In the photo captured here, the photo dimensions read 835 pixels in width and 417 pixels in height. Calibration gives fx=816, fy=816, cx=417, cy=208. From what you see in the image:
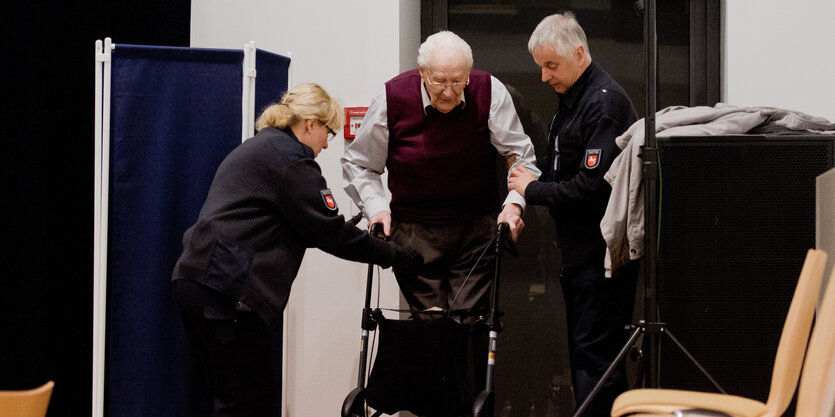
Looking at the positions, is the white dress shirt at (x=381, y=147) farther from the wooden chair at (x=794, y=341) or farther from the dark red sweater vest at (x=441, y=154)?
the wooden chair at (x=794, y=341)

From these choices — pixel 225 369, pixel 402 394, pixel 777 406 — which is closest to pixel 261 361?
pixel 225 369

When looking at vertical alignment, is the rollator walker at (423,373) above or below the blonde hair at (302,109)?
below

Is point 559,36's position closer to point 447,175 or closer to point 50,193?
point 447,175

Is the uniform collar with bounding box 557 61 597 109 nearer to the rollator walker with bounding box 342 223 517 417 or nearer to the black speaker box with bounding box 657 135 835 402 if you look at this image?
the black speaker box with bounding box 657 135 835 402

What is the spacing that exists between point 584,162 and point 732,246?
53cm

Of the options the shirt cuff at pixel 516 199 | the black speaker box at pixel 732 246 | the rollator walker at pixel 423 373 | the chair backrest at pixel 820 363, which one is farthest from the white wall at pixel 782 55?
the chair backrest at pixel 820 363

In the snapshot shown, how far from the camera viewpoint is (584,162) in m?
2.68

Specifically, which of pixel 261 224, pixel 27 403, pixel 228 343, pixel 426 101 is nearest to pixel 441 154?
pixel 426 101

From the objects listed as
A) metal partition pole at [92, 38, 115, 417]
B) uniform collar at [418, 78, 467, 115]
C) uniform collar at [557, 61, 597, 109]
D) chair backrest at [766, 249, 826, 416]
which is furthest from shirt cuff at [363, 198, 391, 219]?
chair backrest at [766, 249, 826, 416]

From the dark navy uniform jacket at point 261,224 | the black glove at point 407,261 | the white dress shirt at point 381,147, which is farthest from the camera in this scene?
the white dress shirt at point 381,147

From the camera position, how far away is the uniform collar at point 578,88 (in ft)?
9.32

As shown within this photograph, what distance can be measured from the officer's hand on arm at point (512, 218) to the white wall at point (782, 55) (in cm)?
121

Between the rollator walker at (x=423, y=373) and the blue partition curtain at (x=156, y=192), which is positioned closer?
the rollator walker at (x=423, y=373)

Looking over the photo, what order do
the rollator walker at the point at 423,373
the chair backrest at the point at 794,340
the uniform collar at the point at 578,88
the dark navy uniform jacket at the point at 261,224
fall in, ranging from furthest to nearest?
the uniform collar at the point at 578,88 → the rollator walker at the point at 423,373 → the dark navy uniform jacket at the point at 261,224 → the chair backrest at the point at 794,340
